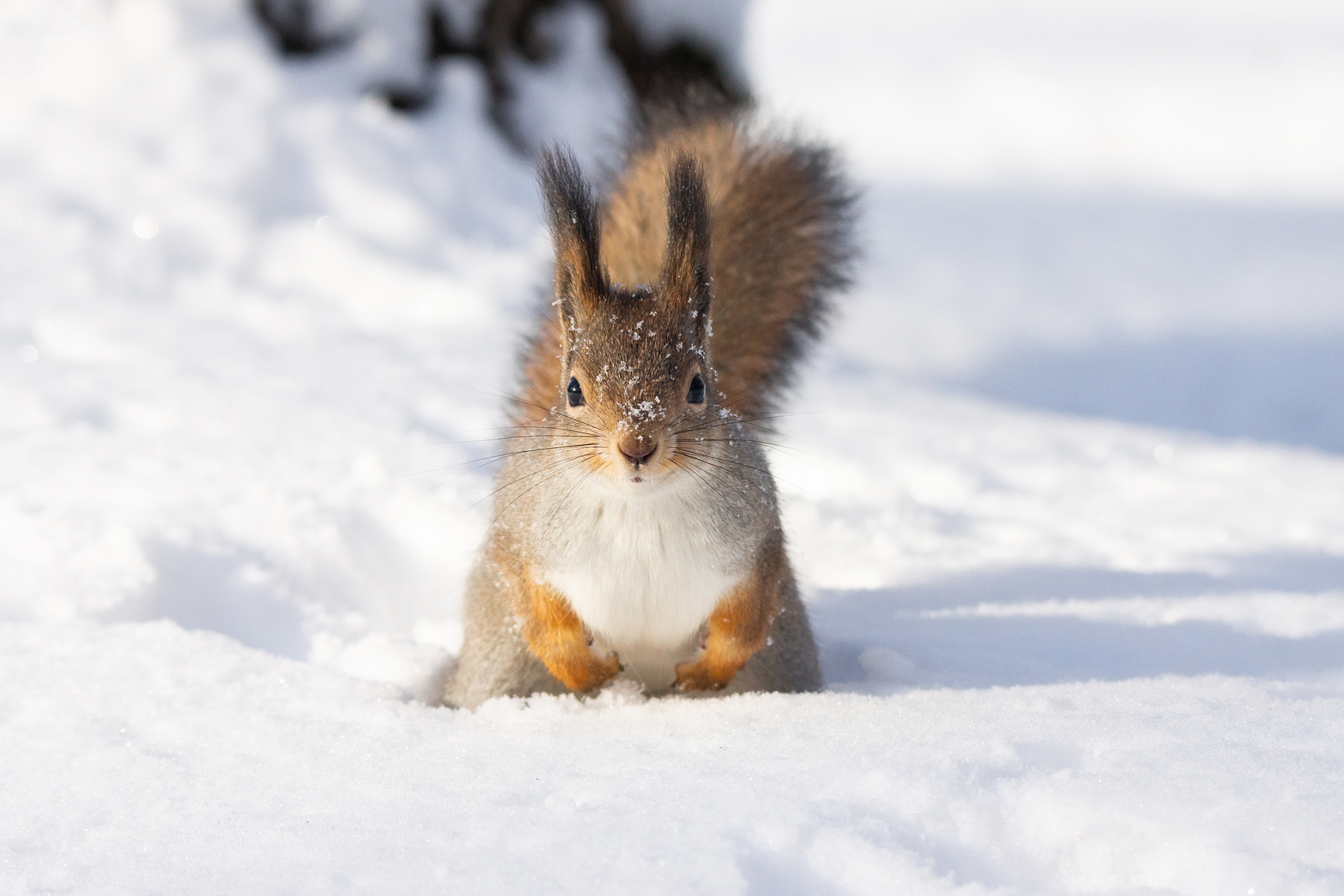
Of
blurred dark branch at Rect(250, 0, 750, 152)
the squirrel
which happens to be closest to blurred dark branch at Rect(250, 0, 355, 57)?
blurred dark branch at Rect(250, 0, 750, 152)

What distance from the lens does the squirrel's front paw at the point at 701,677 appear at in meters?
1.64

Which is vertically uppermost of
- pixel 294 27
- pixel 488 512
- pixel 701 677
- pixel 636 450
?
pixel 294 27

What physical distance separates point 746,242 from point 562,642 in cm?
84

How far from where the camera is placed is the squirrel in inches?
58.7

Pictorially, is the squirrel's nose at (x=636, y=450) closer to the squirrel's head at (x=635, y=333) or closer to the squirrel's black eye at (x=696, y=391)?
the squirrel's head at (x=635, y=333)

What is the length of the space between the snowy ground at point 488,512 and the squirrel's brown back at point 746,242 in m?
0.11

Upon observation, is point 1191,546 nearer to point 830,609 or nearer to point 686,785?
point 830,609

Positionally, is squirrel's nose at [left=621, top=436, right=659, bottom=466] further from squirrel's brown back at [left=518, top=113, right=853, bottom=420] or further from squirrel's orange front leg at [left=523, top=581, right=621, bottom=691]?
squirrel's brown back at [left=518, top=113, right=853, bottom=420]

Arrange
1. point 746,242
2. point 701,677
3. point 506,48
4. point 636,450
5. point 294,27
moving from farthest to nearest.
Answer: point 506,48 → point 294,27 → point 746,242 → point 701,677 → point 636,450

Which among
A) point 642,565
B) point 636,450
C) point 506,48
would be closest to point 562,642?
point 642,565

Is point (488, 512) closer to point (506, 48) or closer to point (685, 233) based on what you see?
point (685, 233)

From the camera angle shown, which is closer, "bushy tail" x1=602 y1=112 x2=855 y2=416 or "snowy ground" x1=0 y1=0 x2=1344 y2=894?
"snowy ground" x1=0 y1=0 x2=1344 y2=894

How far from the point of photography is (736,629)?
1.61 m

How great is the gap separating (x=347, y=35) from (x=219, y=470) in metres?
2.36
